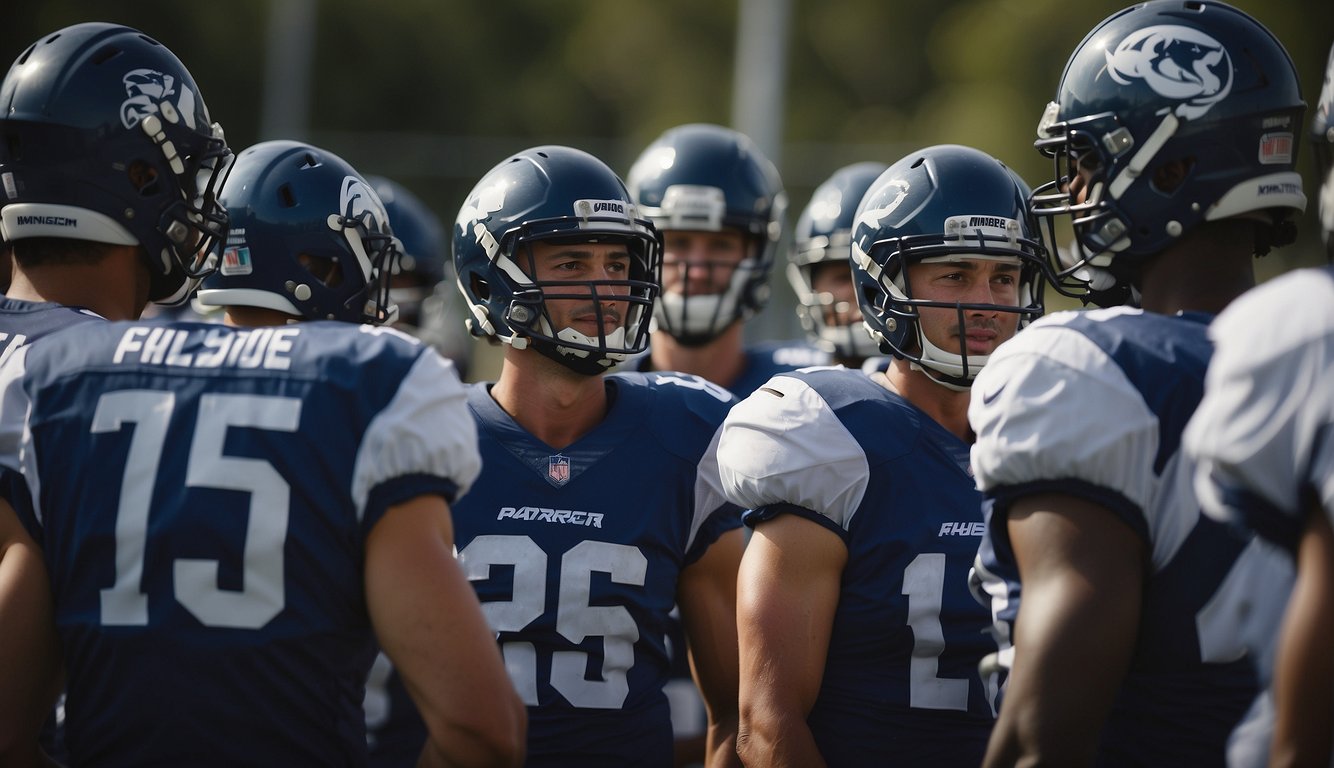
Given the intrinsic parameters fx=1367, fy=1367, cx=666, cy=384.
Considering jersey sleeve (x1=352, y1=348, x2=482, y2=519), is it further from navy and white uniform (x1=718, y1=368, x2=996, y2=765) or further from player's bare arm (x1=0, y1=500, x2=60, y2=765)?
navy and white uniform (x1=718, y1=368, x2=996, y2=765)

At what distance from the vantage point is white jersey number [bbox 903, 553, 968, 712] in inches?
116

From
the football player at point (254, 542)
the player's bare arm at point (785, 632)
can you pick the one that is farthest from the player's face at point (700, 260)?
the football player at point (254, 542)

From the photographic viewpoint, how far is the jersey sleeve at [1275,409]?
1.73 m

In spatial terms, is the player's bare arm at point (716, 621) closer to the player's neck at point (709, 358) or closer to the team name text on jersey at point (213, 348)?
the team name text on jersey at point (213, 348)

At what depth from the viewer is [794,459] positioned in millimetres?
2906

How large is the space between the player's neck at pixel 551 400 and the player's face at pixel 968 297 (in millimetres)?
858

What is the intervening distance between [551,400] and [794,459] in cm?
78

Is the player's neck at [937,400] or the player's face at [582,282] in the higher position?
the player's face at [582,282]

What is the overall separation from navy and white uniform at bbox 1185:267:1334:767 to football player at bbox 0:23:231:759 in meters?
2.09

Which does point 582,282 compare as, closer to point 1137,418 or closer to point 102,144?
point 102,144

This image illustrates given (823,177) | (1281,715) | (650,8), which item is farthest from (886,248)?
(650,8)

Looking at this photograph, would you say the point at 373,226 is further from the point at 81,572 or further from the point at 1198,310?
the point at 1198,310

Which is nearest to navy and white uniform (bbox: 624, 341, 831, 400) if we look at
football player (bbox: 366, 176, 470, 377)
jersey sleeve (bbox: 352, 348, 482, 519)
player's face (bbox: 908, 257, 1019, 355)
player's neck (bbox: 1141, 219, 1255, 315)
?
football player (bbox: 366, 176, 470, 377)

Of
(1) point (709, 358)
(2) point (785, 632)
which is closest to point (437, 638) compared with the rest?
(2) point (785, 632)
